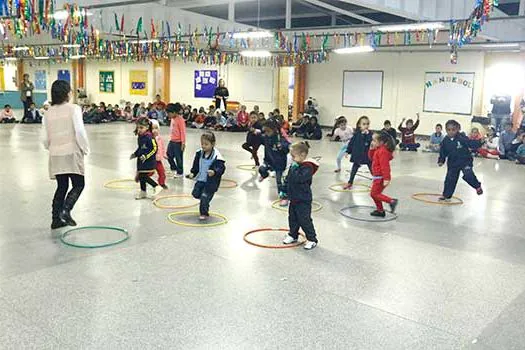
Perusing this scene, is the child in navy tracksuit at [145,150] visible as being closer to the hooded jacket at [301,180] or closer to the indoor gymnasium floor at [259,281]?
the indoor gymnasium floor at [259,281]

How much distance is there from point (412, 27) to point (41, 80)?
2832 centimetres

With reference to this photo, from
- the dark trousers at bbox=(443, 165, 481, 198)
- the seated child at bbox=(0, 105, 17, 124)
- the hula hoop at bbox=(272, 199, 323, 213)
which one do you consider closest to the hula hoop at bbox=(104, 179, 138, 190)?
the hula hoop at bbox=(272, 199, 323, 213)

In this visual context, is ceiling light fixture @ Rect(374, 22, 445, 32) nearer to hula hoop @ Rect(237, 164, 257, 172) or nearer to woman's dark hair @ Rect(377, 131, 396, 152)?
hula hoop @ Rect(237, 164, 257, 172)

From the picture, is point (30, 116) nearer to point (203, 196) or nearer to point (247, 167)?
point (247, 167)

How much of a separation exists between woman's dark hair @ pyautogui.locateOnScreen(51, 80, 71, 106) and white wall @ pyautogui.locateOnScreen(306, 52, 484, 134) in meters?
16.7

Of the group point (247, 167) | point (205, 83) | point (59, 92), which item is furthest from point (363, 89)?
point (59, 92)

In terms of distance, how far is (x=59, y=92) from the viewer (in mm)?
5766

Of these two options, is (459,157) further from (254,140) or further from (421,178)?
(254,140)

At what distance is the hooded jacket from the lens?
552cm

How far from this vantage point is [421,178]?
423 inches

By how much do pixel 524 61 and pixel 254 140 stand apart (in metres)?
11.9

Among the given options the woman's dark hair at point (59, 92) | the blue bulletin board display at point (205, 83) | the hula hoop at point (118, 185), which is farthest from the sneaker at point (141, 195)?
the blue bulletin board display at point (205, 83)

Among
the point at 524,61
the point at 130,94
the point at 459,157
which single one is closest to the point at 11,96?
the point at 130,94

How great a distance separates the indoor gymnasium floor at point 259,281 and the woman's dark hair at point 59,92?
151 centimetres
